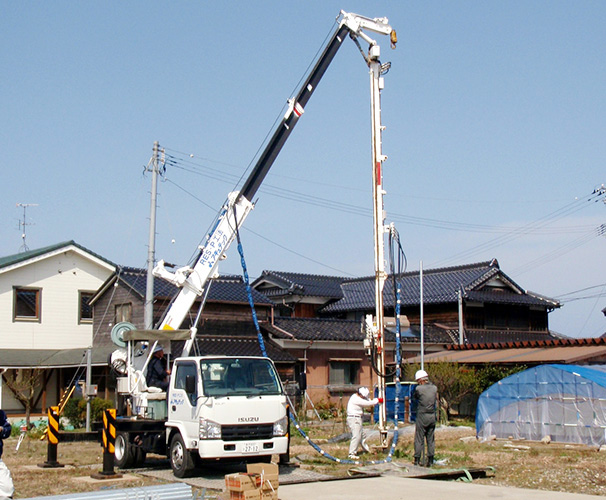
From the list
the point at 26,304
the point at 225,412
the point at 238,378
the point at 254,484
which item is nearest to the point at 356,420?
the point at 238,378

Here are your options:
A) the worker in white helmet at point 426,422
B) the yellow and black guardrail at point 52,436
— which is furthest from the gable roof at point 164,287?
the worker in white helmet at point 426,422

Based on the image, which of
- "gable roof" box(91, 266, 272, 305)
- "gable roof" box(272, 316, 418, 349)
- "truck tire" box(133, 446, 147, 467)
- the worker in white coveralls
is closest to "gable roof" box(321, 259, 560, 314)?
"gable roof" box(272, 316, 418, 349)

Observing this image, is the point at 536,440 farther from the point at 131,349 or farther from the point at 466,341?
the point at 466,341

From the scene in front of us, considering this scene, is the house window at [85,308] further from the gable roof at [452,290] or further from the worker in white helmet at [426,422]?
the worker in white helmet at [426,422]

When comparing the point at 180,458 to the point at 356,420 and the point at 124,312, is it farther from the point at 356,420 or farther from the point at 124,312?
the point at 124,312

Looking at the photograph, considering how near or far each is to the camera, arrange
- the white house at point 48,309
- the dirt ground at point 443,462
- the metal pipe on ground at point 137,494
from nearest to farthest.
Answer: the metal pipe on ground at point 137,494 < the dirt ground at point 443,462 < the white house at point 48,309

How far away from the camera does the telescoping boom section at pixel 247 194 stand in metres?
17.1

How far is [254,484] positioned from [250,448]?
3.51 meters

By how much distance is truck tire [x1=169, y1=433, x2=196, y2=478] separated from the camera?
13.0 metres

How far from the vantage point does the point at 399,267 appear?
54.4ft

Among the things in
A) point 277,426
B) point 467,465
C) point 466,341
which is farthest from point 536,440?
point 466,341

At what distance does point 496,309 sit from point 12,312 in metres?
22.6

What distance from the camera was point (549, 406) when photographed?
19.5 m

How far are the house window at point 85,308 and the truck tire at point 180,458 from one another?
62.5 feet
